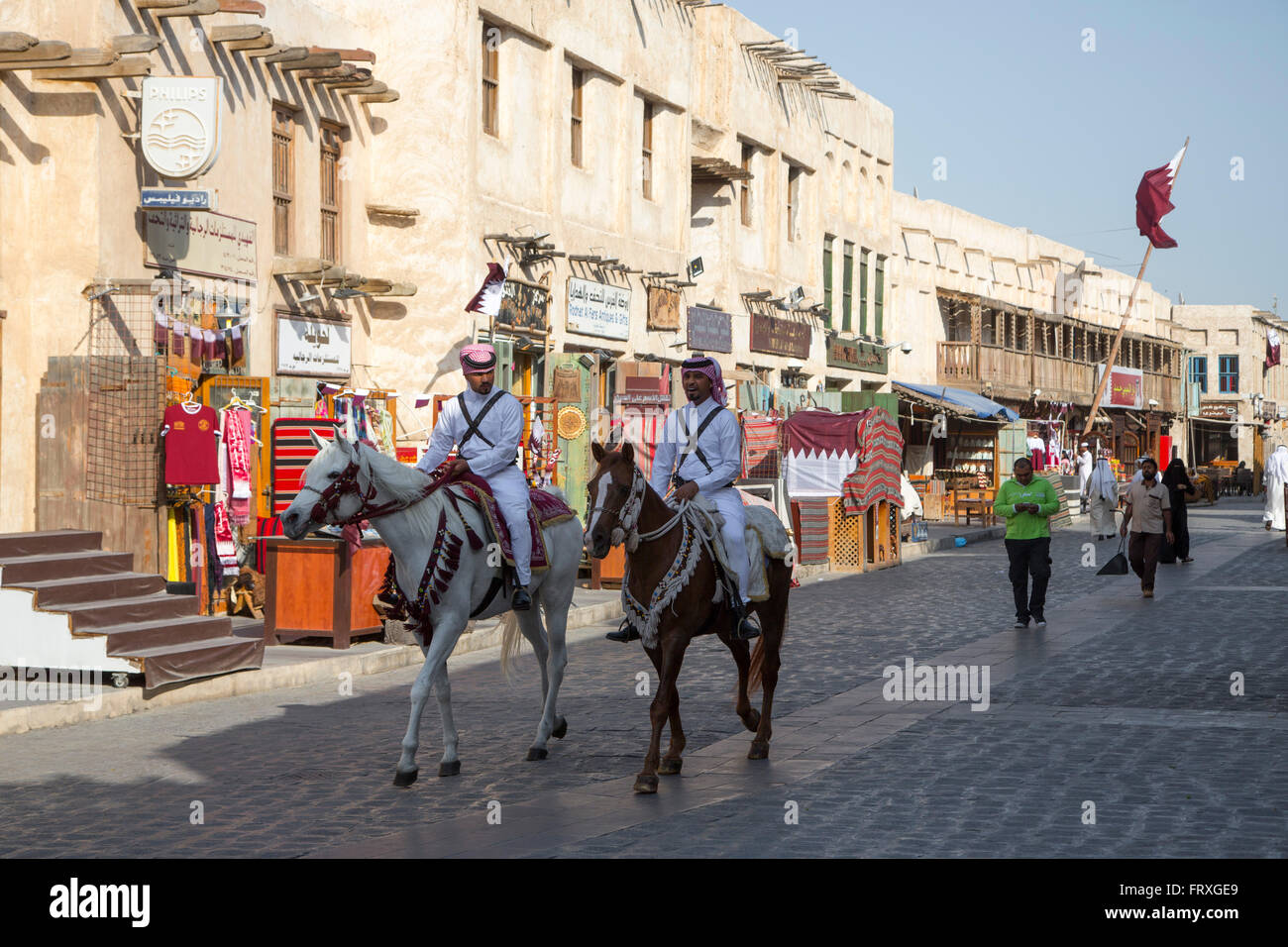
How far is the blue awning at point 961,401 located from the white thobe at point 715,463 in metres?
34.0

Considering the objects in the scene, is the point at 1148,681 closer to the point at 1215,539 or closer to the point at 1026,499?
the point at 1026,499

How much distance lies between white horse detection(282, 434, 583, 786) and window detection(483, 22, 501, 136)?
15.1 meters

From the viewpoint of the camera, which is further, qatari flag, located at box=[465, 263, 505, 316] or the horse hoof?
qatari flag, located at box=[465, 263, 505, 316]

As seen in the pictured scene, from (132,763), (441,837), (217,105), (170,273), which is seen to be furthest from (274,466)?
(441,837)

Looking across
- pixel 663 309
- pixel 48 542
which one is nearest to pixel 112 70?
pixel 48 542

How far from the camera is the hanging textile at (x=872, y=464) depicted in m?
26.6

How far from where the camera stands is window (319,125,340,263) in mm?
21016

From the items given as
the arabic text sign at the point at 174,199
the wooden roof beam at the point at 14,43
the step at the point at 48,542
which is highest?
the wooden roof beam at the point at 14,43

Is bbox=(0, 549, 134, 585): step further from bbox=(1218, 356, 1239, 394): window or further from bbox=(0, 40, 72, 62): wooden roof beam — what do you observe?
bbox=(1218, 356, 1239, 394): window

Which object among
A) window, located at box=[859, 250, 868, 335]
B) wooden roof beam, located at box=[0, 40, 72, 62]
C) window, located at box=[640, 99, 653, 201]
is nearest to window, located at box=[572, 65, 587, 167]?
window, located at box=[640, 99, 653, 201]

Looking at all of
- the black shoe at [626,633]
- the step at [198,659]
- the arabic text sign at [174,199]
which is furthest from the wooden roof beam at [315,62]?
the black shoe at [626,633]

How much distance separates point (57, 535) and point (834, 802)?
8.35 m

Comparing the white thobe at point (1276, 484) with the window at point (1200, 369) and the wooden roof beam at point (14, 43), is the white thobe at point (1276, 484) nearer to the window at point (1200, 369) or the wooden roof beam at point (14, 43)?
the wooden roof beam at point (14, 43)

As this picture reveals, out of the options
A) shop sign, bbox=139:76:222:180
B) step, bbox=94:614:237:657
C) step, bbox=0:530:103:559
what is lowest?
step, bbox=94:614:237:657
